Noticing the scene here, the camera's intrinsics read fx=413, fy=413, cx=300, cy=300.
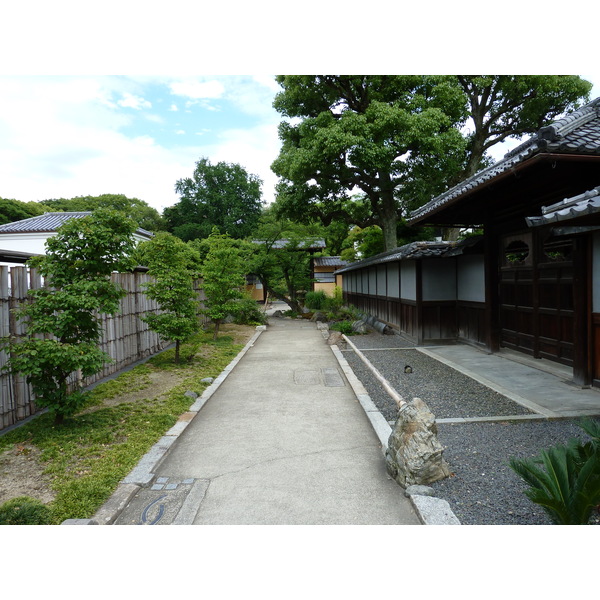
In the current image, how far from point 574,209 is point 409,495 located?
326cm

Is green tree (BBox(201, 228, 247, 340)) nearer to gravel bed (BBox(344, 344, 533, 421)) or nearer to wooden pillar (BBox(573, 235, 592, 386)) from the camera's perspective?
gravel bed (BBox(344, 344, 533, 421))

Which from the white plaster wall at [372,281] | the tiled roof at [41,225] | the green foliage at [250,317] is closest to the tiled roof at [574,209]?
the white plaster wall at [372,281]

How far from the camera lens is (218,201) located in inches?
1491

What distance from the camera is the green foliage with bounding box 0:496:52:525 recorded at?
11.4ft

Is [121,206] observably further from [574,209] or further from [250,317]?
[574,209]

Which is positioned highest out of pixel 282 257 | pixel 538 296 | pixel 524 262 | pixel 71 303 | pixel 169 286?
pixel 282 257

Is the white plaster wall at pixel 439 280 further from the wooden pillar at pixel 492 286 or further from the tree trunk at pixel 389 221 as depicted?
the tree trunk at pixel 389 221

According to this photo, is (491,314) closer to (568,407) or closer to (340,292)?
(568,407)

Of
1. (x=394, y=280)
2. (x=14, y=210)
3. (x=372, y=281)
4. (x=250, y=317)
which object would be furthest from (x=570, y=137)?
(x=14, y=210)

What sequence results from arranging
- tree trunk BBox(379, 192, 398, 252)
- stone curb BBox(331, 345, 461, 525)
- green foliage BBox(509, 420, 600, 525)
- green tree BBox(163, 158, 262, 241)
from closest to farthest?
green foliage BBox(509, 420, 600, 525) → stone curb BBox(331, 345, 461, 525) → tree trunk BBox(379, 192, 398, 252) → green tree BBox(163, 158, 262, 241)

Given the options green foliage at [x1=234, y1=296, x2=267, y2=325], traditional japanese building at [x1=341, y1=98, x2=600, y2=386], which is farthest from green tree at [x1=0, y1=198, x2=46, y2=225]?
traditional japanese building at [x1=341, y1=98, x2=600, y2=386]

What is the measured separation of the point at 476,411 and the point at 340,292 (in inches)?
873

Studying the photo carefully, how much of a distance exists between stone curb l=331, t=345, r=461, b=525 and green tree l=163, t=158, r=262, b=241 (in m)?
29.7

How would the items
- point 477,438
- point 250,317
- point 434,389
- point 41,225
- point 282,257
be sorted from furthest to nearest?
point 41,225, point 282,257, point 250,317, point 434,389, point 477,438
